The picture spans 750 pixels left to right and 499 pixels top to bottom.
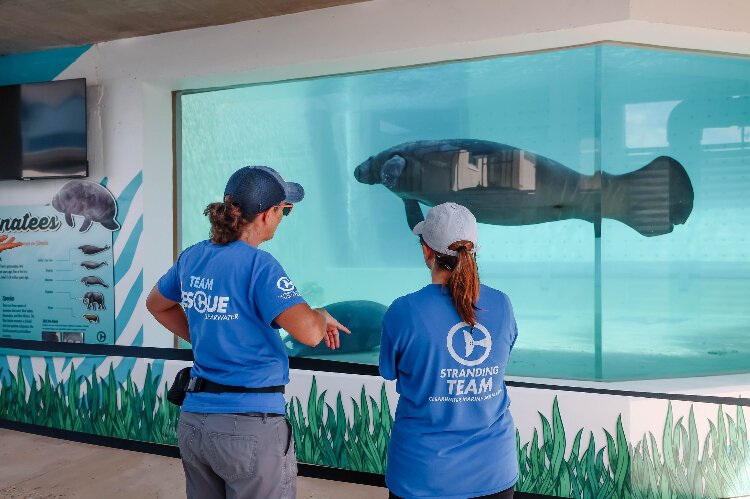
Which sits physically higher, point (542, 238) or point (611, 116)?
point (611, 116)

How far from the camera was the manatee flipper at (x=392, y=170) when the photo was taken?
437 centimetres

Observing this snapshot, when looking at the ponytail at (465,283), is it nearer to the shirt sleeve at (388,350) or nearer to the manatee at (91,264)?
the shirt sleeve at (388,350)

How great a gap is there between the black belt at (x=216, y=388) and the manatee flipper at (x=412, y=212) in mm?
2572

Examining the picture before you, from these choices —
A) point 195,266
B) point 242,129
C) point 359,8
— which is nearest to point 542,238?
point 359,8

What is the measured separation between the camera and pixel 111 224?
4617 millimetres

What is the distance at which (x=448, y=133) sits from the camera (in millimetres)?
4254

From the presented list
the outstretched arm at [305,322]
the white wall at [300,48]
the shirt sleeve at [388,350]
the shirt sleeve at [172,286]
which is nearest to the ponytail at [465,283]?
the shirt sleeve at [388,350]

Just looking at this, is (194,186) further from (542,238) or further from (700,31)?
(700,31)

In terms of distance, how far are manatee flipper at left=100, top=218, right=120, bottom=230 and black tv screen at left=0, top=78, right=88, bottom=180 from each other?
37 cm

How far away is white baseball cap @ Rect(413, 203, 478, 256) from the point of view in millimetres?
1656

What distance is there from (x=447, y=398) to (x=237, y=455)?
612mm

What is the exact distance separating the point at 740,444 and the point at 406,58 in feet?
9.45

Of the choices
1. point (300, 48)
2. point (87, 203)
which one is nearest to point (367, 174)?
point (300, 48)

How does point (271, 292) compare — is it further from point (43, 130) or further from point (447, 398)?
point (43, 130)
